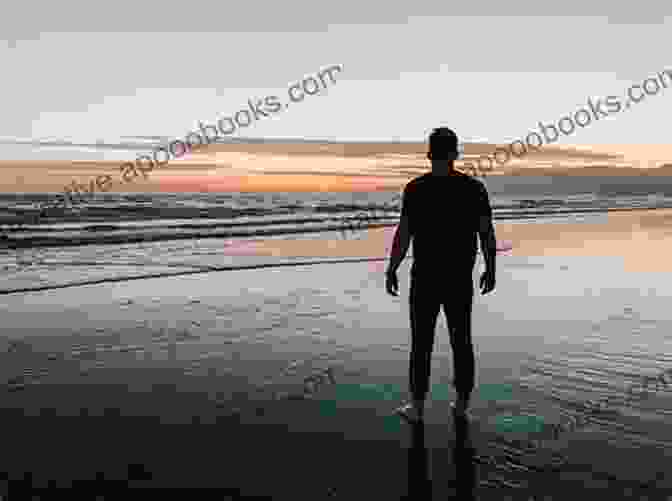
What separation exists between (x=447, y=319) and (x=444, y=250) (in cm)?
49

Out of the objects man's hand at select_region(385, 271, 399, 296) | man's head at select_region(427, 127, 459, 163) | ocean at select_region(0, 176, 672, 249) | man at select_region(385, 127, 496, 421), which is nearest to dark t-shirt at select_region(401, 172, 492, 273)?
man at select_region(385, 127, 496, 421)

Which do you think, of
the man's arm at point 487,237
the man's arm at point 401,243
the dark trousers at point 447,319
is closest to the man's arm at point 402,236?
the man's arm at point 401,243

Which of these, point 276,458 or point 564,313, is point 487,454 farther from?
point 564,313

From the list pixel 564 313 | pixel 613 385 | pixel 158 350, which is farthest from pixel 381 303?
pixel 613 385

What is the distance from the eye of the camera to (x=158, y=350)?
22.7ft

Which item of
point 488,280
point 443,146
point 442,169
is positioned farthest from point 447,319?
point 443,146

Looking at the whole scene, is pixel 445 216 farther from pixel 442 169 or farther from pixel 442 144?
pixel 442 144

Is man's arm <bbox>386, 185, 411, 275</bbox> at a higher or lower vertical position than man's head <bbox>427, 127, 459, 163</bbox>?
lower

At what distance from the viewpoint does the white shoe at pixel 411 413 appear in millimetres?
4721

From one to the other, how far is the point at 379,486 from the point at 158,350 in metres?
3.84

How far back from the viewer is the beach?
383 centimetres

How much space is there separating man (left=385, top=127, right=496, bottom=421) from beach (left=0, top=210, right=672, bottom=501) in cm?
36

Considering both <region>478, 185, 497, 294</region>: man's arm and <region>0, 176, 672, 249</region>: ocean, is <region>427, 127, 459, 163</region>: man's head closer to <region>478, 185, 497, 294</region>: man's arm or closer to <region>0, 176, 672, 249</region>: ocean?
<region>478, 185, 497, 294</region>: man's arm

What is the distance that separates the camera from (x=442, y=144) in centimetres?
463
